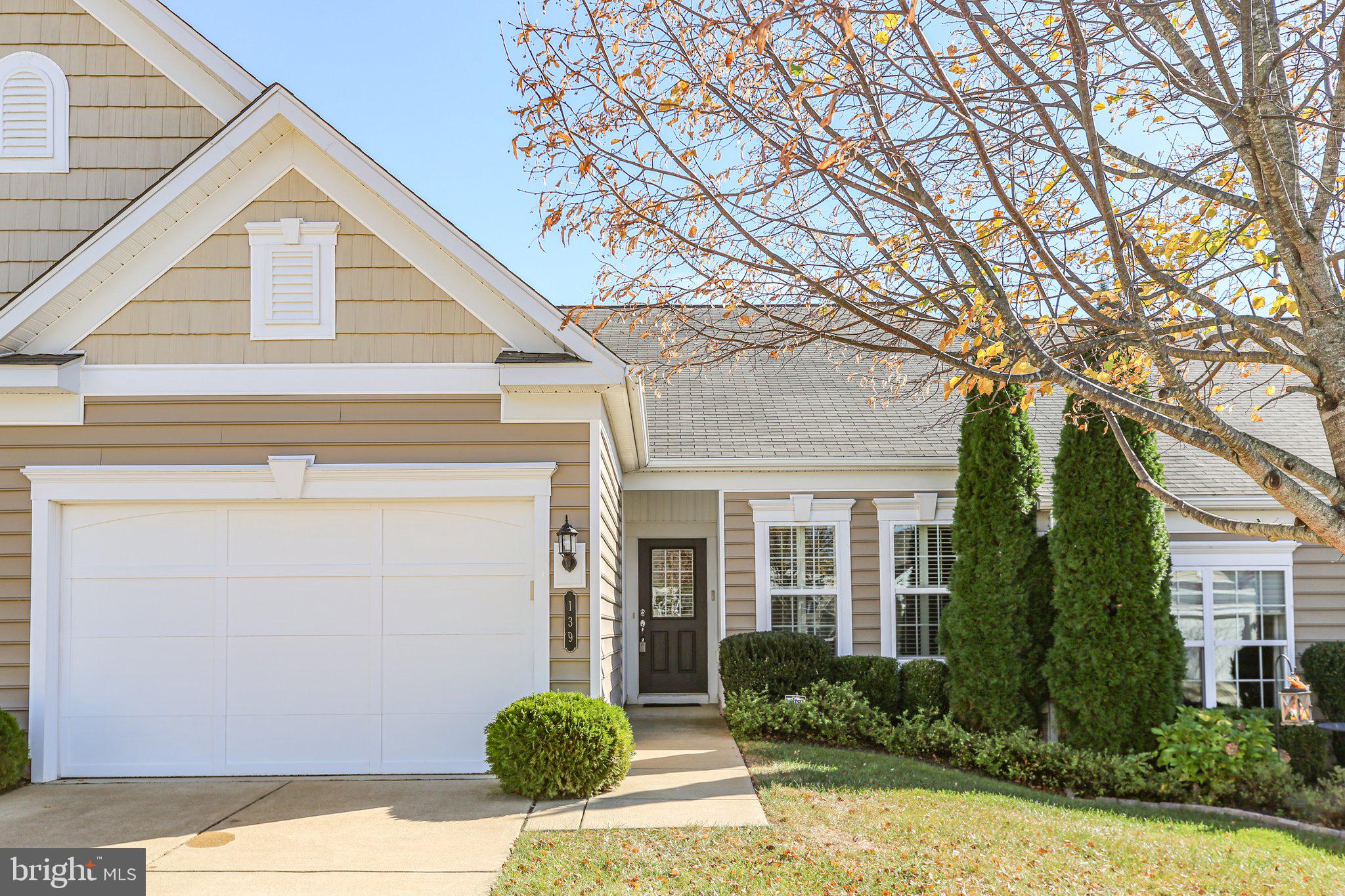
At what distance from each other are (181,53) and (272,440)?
4001 millimetres

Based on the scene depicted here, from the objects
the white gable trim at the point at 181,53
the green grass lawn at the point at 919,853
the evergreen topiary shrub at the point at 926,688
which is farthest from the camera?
the evergreen topiary shrub at the point at 926,688

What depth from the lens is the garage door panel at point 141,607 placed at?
322 inches

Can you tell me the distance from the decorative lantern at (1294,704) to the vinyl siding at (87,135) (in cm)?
1085

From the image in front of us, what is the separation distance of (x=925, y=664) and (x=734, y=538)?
97.6 inches

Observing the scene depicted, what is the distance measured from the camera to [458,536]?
830 centimetres

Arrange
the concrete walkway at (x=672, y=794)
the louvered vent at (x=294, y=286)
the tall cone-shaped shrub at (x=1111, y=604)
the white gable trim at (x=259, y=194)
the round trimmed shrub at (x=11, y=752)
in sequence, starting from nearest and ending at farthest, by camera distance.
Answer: the concrete walkway at (x=672, y=794), the round trimmed shrub at (x=11, y=752), the white gable trim at (x=259, y=194), the louvered vent at (x=294, y=286), the tall cone-shaped shrub at (x=1111, y=604)

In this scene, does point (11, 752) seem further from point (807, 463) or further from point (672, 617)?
point (807, 463)

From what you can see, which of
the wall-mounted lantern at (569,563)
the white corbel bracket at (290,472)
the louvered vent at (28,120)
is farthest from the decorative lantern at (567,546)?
the louvered vent at (28,120)

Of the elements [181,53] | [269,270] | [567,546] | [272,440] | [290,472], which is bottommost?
[567,546]

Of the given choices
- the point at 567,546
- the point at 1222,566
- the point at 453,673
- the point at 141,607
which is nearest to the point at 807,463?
the point at 567,546

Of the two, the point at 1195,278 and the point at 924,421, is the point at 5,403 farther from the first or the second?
the point at 924,421

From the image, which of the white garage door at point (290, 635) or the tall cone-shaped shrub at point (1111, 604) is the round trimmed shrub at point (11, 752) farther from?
the tall cone-shaped shrub at point (1111, 604)

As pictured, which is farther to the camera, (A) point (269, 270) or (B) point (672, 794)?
(A) point (269, 270)

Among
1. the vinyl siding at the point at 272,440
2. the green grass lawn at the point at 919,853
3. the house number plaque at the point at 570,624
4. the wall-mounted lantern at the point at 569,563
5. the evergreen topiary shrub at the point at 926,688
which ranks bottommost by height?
the green grass lawn at the point at 919,853
